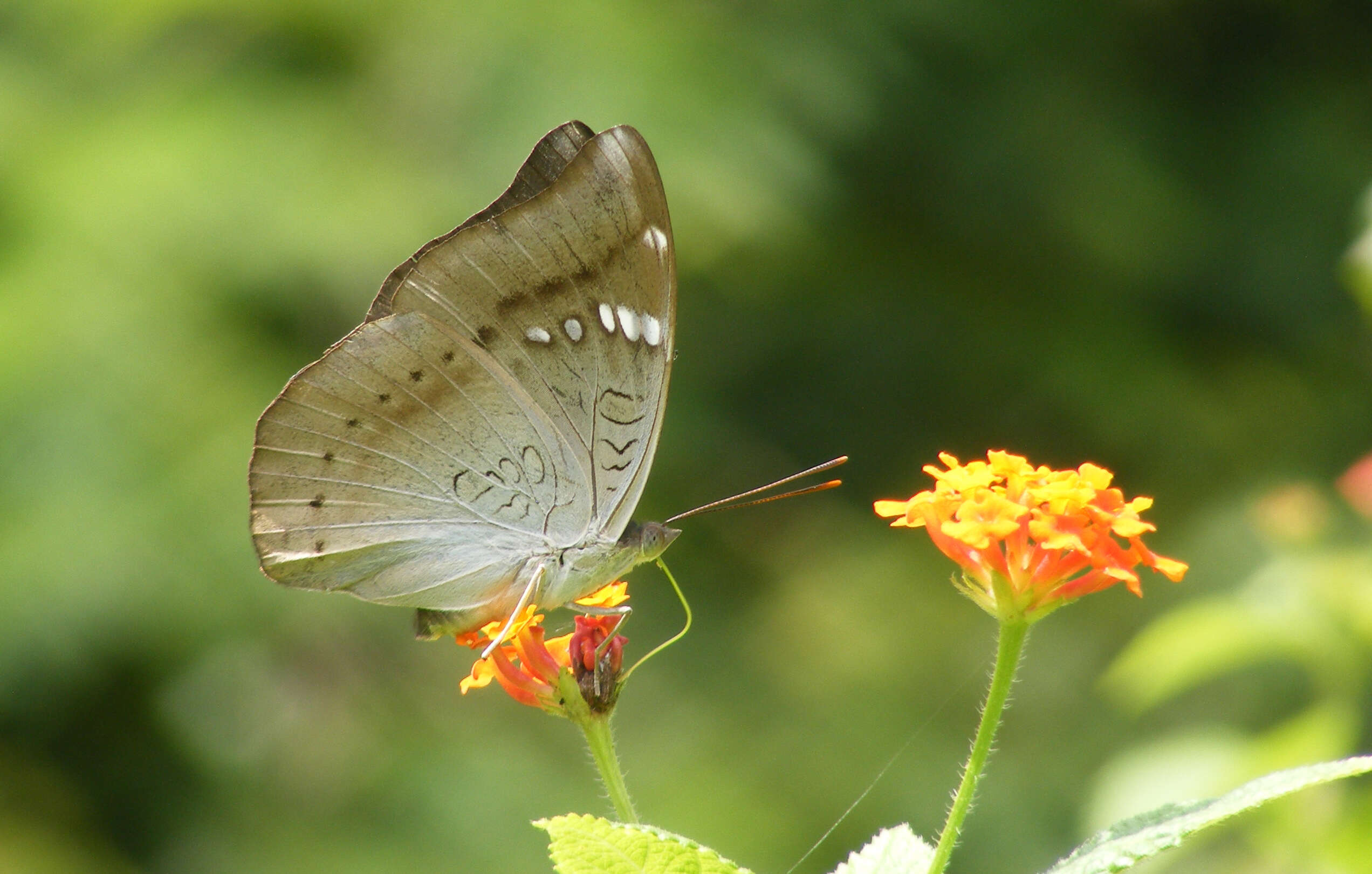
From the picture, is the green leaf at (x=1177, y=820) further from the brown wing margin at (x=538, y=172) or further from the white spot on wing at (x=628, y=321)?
the brown wing margin at (x=538, y=172)

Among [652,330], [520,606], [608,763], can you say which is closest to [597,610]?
[520,606]

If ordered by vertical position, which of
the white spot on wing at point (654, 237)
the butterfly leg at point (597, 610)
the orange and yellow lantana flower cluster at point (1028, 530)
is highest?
the white spot on wing at point (654, 237)

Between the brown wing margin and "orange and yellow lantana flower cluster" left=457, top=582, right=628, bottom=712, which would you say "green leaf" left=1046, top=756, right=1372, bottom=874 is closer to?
"orange and yellow lantana flower cluster" left=457, top=582, right=628, bottom=712

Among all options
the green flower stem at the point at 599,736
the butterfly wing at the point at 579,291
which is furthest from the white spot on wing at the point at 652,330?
the green flower stem at the point at 599,736

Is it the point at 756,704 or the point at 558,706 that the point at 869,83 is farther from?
the point at 558,706

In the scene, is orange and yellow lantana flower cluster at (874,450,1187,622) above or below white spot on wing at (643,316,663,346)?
below

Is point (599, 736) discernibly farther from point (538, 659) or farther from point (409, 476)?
point (409, 476)

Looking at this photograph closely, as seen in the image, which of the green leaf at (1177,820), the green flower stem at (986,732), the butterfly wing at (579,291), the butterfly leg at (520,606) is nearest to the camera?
Answer: the green leaf at (1177,820)

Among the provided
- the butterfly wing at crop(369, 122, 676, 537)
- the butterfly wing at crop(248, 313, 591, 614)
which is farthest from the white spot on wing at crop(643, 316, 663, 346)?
the butterfly wing at crop(248, 313, 591, 614)

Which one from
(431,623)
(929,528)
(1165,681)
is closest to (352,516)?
(431,623)
